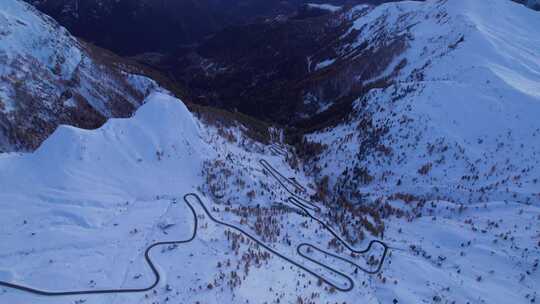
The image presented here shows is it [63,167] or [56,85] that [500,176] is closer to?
[63,167]

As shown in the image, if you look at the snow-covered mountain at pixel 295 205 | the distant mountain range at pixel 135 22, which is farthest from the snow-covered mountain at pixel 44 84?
the distant mountain range at pixel 135 22

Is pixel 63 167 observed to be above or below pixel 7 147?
above

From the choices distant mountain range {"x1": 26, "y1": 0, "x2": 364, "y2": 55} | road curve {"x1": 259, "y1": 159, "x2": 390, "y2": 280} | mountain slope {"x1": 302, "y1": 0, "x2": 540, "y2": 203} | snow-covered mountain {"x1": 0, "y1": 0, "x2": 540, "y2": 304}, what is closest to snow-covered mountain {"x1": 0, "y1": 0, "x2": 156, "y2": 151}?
snow-covered mountain {"x1": 0, "y1": 0, "x2": 540, "y2": 304}

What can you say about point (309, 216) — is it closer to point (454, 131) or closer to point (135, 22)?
point (454, 131)

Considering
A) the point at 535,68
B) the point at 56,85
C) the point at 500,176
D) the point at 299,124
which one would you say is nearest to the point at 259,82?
the point at 299,124

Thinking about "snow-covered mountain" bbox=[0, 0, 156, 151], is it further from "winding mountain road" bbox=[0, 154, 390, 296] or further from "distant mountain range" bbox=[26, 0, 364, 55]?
"distant mountain range" bbox=[26, 0, 364, 55]

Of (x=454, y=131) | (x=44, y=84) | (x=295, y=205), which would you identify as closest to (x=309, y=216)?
(x=295, y=205)

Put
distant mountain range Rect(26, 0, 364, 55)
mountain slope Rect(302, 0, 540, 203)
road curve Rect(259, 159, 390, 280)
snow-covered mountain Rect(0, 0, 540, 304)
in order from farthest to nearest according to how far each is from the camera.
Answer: distant mountain range Rect(26, 0, 364, 55) < mountain slope Rect(302, 0, 540, 203) < road curve Rect(259, 159, 390, 280) < snow-covered mountain Rect(0, 0, 540, 304)
